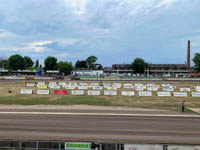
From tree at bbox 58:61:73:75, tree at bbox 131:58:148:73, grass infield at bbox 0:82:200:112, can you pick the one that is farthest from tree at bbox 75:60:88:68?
grass infield at bbox 0:82:200:112

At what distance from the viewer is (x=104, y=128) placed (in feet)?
44.6

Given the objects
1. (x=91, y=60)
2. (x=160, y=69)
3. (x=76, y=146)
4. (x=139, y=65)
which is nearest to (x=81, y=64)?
(x=91, y=60)

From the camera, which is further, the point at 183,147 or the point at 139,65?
the point at 139,65

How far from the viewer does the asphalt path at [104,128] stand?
11.5 metres

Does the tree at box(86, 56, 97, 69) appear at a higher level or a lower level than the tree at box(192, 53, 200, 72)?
higher

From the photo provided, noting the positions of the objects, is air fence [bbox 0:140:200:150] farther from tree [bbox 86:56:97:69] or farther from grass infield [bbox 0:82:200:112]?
tree [bbox 86:56:97:69]

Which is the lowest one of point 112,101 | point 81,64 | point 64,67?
point 112,101

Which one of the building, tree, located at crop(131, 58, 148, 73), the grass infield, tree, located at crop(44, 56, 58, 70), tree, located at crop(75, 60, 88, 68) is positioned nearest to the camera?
the grass infield

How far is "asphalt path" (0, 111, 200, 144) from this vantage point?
1150 centimetres

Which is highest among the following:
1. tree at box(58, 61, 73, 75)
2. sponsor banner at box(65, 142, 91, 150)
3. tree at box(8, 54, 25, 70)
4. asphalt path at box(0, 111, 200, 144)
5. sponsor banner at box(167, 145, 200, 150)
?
tree at box(8, 54, 25, 70)

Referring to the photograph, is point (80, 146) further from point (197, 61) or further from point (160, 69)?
point (160, 69)

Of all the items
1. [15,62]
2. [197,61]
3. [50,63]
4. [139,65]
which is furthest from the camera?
[15,62]

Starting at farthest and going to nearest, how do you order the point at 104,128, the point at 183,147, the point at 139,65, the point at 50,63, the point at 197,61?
the point at 139,65
the point at 50,63
the point at 197,61
the point at 104,128
the point at 183,147

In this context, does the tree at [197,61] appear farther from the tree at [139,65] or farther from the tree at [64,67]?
the tree at [64,67]
